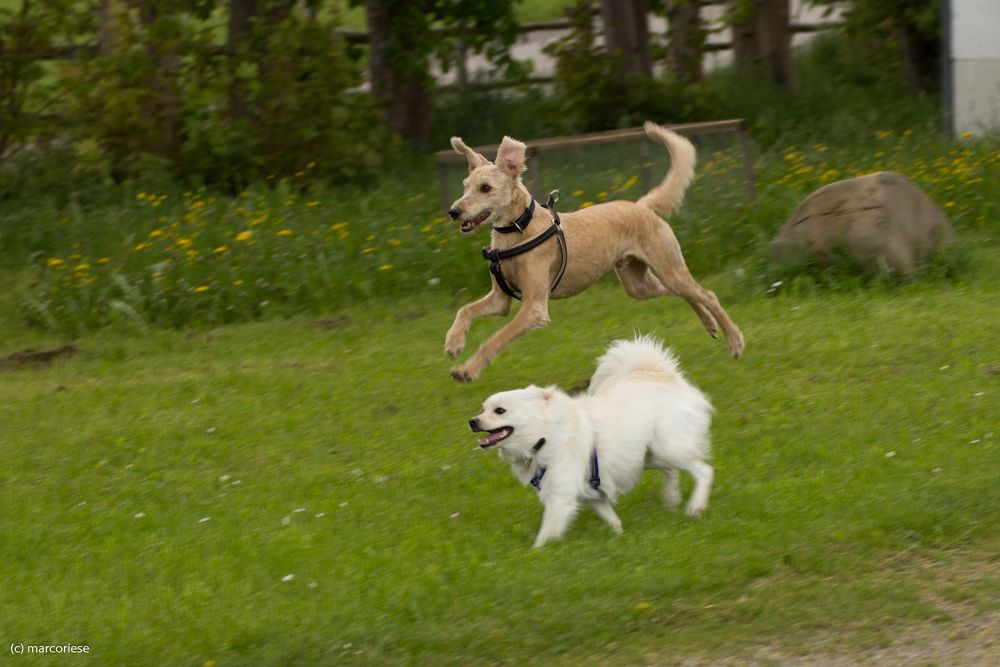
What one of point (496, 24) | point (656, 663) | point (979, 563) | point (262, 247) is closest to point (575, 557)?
point (656, 663)

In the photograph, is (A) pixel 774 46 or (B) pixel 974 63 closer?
(B) pixel 974 63

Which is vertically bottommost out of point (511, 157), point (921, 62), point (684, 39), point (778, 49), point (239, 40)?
point (921, 62)

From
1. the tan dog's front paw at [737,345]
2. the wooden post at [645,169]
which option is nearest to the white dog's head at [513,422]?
the tan dog's front paw at [737,345]

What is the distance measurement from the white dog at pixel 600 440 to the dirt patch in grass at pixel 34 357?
6.48 metres

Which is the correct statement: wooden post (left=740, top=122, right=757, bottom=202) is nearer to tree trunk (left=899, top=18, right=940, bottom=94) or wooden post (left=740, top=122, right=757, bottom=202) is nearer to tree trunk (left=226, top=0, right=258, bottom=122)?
tree trunk (left=226, top=0, right=258, bottom=122)

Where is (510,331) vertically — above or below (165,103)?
above

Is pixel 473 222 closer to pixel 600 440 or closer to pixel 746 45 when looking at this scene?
pixel 600 440

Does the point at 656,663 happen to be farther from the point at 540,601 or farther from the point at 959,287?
the point at 959,287

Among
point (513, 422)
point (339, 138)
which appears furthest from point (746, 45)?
point (513, 422)

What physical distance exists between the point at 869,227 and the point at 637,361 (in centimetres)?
498

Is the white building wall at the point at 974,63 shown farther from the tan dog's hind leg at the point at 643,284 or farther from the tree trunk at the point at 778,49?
the tan dog's hind leg at the point at 643,284

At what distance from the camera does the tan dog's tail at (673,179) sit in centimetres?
1001

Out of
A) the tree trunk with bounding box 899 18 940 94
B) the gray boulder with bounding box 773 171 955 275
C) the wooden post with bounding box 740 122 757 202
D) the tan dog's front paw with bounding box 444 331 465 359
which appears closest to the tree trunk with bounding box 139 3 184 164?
the wooden post with bounding box 740 122 757 202

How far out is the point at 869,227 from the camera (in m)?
11.5
